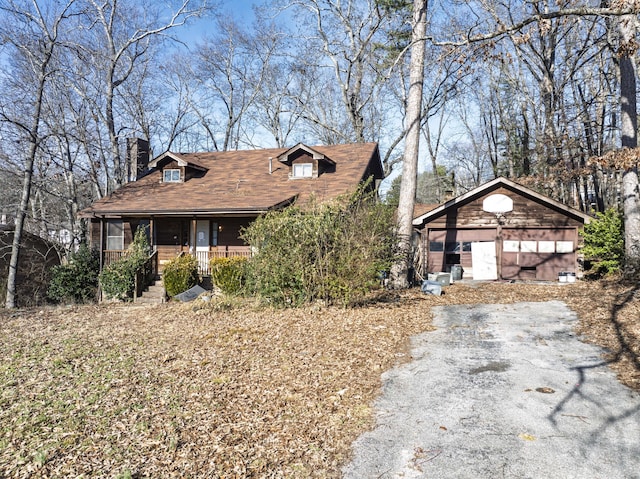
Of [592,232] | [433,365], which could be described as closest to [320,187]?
[592,232]

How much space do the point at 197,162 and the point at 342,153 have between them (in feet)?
22.5

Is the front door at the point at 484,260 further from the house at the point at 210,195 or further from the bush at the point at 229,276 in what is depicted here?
the bush at the point at 229,276

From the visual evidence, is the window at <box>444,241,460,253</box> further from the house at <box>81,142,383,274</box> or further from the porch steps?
the porch steps

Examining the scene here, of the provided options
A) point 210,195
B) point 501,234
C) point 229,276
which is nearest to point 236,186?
point 210,195

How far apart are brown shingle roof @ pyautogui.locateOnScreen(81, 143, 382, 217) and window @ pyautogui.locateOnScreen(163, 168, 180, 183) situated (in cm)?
35

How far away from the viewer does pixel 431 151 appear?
34625 mm

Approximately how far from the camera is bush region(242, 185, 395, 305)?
34.9 feet

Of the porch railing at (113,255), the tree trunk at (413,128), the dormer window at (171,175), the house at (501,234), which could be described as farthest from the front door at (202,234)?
the house at (501,234)

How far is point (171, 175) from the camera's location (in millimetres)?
20422

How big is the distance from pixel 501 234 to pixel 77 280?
16433mm

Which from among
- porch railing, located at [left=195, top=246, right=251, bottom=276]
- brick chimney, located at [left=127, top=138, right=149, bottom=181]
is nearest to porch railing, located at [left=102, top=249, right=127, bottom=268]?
porch railing, located at [left=195, top=246, right=251, bottom=276]

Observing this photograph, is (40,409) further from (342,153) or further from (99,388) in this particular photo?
(342,153)

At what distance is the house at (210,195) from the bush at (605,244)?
27.6 ft

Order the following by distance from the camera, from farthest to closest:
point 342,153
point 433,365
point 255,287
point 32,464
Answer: point 342,153
point 255,287
point 433,365
point 32,464
